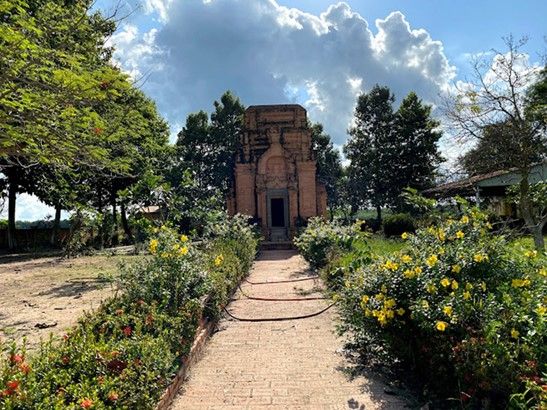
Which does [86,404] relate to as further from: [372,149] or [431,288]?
[372,149]

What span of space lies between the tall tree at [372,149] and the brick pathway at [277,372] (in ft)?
94.2

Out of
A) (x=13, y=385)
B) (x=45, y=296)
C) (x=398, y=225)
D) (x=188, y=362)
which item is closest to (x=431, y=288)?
(x=188, y=362)

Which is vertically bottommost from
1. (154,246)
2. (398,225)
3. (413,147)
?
(154,246)

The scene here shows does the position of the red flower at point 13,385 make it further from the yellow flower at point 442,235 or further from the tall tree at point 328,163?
the tall tree at point 328,163

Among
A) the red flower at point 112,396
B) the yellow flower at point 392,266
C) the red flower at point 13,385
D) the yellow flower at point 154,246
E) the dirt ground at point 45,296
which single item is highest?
the yellow flower at point 154,246

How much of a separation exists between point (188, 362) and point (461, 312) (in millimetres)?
3039

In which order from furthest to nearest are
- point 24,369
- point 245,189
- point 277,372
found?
point 245,189, point 277,372, point 24,369

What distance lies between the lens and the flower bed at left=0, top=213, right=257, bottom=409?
9.60 ft

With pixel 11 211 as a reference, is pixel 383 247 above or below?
below

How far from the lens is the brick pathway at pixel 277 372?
412cm

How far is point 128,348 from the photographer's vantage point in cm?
367

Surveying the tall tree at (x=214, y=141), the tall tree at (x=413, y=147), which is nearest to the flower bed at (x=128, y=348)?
the tall tree at (x=413, y=147)

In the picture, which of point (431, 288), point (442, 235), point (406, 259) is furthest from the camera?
point (442, 235)

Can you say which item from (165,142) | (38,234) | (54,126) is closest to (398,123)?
(165,142)
